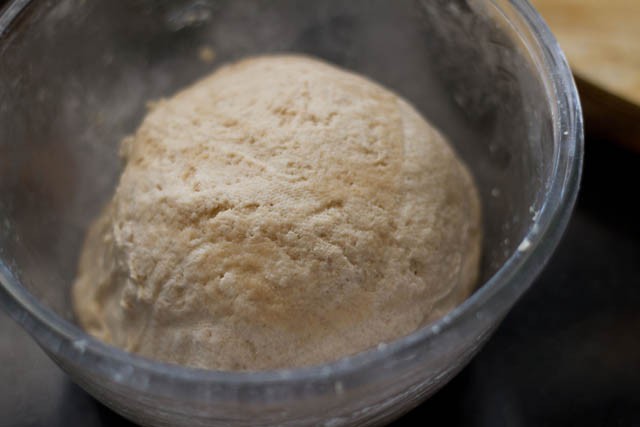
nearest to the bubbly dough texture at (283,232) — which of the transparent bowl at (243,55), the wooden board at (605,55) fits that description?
the transparent bowl at (243,55)

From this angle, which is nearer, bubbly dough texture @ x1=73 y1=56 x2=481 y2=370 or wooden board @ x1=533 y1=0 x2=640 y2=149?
bubbly dough texture @ x1=73 y1=56 x2=481 y2=370

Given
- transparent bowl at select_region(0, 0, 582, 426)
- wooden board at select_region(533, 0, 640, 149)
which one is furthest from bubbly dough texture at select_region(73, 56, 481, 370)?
wooden board at select_region(533, 0, 640, 149)

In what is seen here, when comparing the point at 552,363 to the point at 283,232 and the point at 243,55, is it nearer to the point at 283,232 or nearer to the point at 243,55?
the point at 283,232

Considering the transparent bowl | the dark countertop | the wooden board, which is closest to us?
the transparent bowl

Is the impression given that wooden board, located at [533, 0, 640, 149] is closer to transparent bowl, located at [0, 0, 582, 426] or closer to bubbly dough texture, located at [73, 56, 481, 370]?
transparent bowl, located at [0, 0, 582, 426]

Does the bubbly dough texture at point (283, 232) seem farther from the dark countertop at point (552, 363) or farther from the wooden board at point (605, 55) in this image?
the wooden board at point (605, 55)

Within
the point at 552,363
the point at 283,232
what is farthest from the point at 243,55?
the point at 552,363

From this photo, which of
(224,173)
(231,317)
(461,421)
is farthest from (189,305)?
(461,421)
